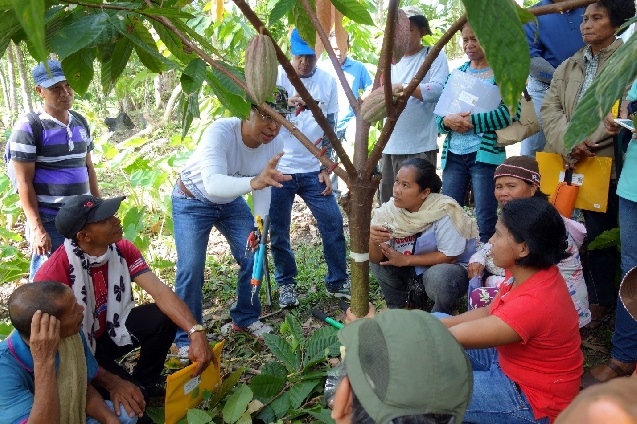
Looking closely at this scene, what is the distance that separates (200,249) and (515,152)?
4.92 meters

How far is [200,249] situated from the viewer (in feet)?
9.07

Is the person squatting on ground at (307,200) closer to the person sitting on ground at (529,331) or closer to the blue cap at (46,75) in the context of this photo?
the blue cap at (46,75)

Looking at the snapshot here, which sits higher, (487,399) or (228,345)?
(487,399)

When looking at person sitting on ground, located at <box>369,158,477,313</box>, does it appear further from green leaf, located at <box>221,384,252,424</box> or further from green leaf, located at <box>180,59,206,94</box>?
green leaf, located at <box>180,59,206,94</box>

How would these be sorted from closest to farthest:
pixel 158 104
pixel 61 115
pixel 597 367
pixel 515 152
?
pixel 597 367
pixel 61 115
pixel 515 152
pixel 158 104

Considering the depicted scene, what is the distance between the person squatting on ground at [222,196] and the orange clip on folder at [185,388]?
0.53m

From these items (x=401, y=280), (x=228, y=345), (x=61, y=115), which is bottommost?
(x=228, y=345)

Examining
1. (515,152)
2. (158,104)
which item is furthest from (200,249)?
(158,104)

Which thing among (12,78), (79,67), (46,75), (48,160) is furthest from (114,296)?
(12,78)

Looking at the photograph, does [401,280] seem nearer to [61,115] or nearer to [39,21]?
[61,115]

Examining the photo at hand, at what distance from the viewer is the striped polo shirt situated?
9.16 ft

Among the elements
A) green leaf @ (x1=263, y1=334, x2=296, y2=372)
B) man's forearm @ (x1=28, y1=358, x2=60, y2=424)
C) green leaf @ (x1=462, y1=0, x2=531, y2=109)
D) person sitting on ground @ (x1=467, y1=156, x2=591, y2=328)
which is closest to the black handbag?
person sitting on ground @ (x1=467, y1=156, x2=591, y2=328)

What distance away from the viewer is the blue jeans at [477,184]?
3.09 meters

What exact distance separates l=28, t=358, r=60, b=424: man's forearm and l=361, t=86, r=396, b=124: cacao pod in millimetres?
1311
